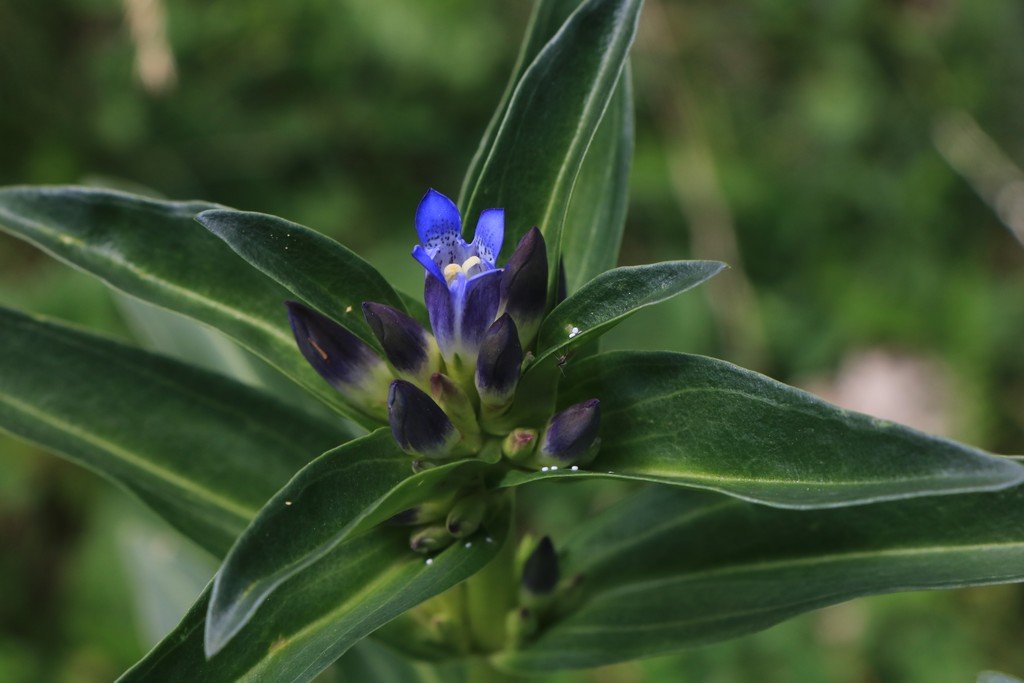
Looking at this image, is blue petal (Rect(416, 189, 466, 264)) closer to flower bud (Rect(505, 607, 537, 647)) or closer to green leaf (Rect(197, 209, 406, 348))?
green leaf (Rect(197, 209, 406, 348))

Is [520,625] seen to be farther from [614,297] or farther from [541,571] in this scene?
[614,297]

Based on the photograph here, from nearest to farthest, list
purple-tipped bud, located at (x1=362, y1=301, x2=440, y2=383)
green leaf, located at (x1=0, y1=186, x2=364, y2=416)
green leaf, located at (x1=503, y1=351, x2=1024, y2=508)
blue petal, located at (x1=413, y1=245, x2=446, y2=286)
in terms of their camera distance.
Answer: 1. green leaf, located at (x1=503, y1=351, x2=1024, y2=508)
2. blue petal, located at (x1=413, y1=245, x2=446, y2=286)
3. purple-tipped bud, located at (x1=362, y1=301, x2=440, y2=383)
4. green leaf, located at (x1=0, y1=186, x2=364, y2=416)

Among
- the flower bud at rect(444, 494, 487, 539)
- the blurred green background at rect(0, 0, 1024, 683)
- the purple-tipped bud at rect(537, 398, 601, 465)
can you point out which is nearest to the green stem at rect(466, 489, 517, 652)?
the flower bud at rect(444, 494, 487, 539)

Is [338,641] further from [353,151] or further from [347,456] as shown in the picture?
[353,151]

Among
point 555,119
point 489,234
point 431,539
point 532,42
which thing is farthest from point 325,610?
point 532,42

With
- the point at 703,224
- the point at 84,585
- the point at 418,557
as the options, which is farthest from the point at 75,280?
the point at 418,557

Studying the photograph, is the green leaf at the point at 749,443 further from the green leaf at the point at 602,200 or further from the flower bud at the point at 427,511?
the green leaf at the point at 602,200
